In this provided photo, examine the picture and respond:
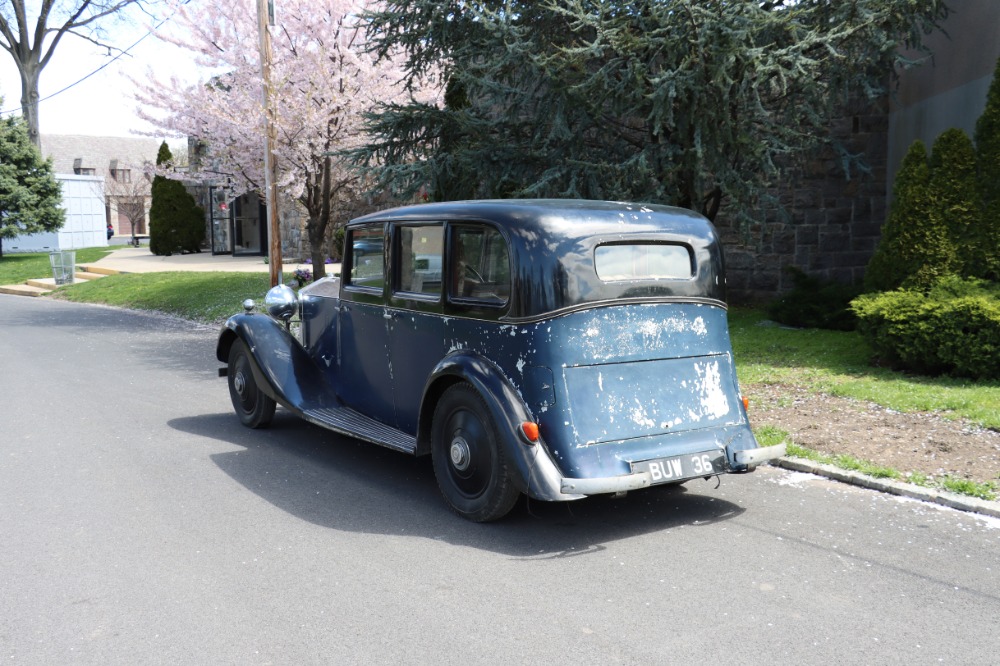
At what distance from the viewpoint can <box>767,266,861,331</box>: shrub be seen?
11.9m

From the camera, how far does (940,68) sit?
12.2m

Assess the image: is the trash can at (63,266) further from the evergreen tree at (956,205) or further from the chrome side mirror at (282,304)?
the evergreen tree at (956,205)

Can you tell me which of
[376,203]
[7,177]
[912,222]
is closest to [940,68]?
[912,222]

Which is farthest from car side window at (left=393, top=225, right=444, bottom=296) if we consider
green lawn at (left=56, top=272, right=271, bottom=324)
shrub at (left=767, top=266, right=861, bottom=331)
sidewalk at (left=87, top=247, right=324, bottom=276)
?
sidewalk at (left=87, top=247, right=324, bottom=276)

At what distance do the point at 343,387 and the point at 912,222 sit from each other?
656cm

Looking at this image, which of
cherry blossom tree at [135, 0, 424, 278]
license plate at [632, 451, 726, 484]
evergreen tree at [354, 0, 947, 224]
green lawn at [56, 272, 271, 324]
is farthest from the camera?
green lawn at [56, 272, 271, 324]

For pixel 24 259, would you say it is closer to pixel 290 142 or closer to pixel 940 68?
pixel 290 142

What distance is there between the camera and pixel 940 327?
840 cm

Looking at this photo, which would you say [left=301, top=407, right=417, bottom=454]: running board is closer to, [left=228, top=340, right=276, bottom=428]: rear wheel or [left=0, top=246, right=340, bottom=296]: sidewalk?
[left=228, top=340, right=276, bottom=428]: rear wheel

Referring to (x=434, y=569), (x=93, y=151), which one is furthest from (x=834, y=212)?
(x=93, y=151)

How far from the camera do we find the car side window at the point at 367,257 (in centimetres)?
630

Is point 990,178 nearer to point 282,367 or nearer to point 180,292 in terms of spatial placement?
point 282,367

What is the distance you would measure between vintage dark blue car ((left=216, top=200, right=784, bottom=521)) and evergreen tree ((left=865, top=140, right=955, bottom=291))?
502cm

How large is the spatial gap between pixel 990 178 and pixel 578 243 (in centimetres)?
626
